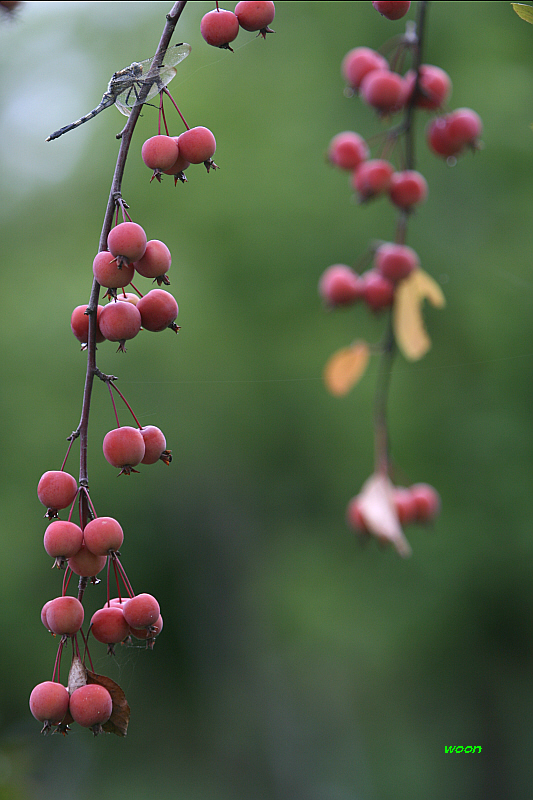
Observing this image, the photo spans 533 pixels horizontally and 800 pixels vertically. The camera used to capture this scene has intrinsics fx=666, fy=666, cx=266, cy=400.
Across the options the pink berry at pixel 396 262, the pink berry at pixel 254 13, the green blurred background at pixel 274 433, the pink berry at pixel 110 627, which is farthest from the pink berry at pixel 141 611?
the green blurred background at pixel 274 433

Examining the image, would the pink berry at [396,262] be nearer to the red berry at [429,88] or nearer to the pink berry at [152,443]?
the red berry at [429,88]

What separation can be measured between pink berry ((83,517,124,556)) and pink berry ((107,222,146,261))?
0.55 ft

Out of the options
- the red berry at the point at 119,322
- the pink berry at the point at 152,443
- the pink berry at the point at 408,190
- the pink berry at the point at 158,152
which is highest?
the pink berry at the point at 158,152

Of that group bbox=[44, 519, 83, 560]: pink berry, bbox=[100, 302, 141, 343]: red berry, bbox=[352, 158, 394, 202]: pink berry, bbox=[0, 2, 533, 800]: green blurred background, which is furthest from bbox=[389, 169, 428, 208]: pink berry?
bbox=[0, 2, 533, 800]: green blurred background

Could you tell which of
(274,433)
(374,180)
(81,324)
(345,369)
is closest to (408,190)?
(374,180)

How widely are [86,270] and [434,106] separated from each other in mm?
3847

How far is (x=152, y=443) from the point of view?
0.49 m

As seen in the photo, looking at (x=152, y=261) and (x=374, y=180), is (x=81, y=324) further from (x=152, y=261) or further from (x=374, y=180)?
(x=374, y=180)

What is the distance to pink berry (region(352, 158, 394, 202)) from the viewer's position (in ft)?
1.63

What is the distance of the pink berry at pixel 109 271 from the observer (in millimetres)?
417

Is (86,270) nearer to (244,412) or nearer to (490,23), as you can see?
(244,412)

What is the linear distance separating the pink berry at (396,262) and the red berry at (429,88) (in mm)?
101

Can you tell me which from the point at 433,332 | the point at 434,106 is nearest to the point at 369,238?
the point at 433,332

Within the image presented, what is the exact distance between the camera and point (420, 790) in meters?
3.91
